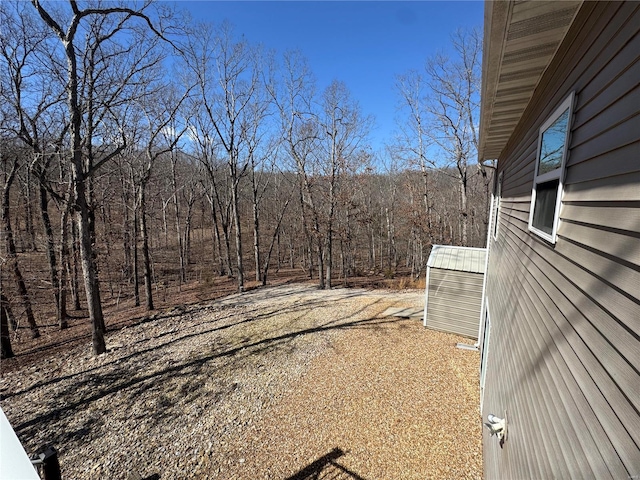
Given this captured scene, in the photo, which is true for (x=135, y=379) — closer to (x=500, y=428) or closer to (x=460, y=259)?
(x=500, y=428)

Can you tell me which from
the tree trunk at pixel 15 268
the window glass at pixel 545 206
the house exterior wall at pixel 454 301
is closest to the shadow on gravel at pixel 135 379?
the house exterior wall at pixel 454 301

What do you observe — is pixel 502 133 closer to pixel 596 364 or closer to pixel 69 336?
pixel 596 364

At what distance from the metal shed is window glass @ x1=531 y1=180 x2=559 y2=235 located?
17.8ft

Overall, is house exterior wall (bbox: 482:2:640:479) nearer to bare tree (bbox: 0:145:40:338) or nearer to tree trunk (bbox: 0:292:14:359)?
bare tree (bbox: 0:145:40:338)

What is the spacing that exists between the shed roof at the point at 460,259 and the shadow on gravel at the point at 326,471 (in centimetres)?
528

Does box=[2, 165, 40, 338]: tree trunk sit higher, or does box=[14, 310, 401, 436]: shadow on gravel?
box=[2, 165, 40, 338]: tree trunk

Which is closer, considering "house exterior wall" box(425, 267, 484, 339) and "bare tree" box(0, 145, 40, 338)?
"house exterior wall" box(425, 267, 484, 339)

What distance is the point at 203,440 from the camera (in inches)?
178

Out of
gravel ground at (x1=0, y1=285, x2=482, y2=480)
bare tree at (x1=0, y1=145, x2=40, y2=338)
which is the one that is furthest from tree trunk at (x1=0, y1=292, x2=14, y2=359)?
gravel ground at (x1=0, y1=285, x2=482, y2=480)

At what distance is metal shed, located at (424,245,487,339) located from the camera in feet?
24.6

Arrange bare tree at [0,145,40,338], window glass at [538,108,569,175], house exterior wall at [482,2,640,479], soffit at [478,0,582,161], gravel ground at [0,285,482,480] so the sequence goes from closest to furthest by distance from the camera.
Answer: house exterior wall at [482,2,640,479]
soffit at [478,0,582,161]
window glass at [538,108,569,175]
gravel ground at [0,285,482,480]
bare tree at [0,145,40,338]

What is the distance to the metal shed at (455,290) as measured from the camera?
7485mm

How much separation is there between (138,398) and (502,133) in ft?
25.5

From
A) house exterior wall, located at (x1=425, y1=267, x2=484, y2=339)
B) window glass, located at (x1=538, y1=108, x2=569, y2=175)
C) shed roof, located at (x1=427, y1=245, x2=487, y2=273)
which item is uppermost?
window glass, located at (x1=538, y1=108, x2=569, y2=175)
